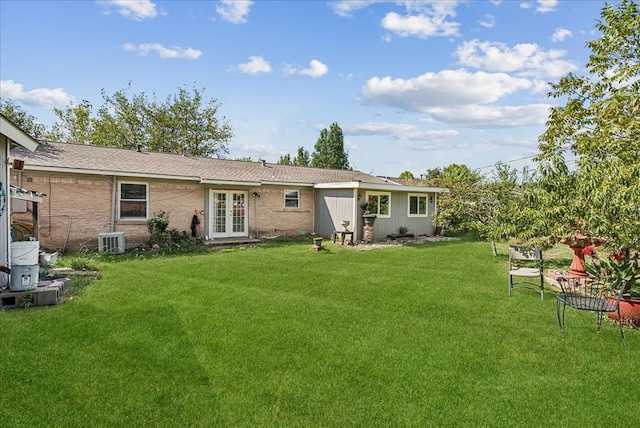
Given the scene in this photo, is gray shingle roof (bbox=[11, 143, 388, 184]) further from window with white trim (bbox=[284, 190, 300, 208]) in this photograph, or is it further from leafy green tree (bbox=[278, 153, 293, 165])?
leafy green tree (bbox=[278, 153, 293, 165])

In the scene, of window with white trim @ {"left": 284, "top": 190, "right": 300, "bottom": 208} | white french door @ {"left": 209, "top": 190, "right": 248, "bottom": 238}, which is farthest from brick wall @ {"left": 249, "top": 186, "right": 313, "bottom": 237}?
white french door @ {"left": 209, "top": 190, "right": 248, "bottom": 238}

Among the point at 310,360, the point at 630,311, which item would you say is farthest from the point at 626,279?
the point at 310,360

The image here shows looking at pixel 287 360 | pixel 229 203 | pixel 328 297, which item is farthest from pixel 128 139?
pixel 287 360

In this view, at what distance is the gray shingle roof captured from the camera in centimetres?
1172

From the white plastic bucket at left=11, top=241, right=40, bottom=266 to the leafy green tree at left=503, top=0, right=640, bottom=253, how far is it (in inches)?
332

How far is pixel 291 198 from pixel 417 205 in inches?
242

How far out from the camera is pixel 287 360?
408 cm

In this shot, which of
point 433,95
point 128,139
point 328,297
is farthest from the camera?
point 128,139

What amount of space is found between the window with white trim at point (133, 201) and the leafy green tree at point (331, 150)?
104ft

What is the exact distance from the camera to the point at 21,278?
5844 millimetres

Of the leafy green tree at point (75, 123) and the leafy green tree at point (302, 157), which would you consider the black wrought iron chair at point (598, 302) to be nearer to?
the leafy green tree at point (75, 123)

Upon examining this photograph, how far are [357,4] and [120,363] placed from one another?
42.0ft

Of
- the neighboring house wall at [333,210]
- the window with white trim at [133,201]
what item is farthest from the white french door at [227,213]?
the neighboring house wall at [333,210]

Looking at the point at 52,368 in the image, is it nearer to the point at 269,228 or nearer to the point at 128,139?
the point at 269,228
